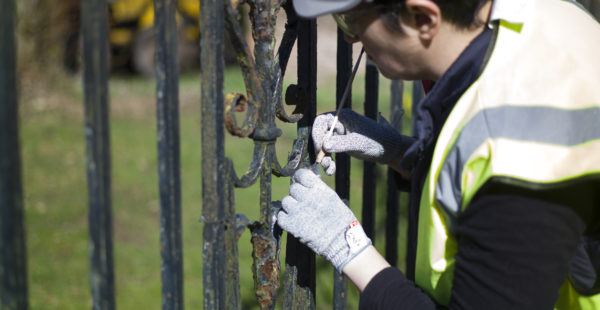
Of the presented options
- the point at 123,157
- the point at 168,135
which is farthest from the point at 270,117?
the point at 123,157

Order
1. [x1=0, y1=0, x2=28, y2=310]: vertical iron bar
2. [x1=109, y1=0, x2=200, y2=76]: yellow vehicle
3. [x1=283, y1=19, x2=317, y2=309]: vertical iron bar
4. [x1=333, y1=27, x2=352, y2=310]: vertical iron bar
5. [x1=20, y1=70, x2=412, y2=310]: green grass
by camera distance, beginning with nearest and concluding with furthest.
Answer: [x1=0, y1=0, x2=28, y2=310]: vertical iron bar < [x1=283, y1=19, x2=317, y2=309]: vertical iron bar < [x1=333, y1=27, x2=352, y2=310]: vertical iron bar < [x1=20, y1=70, x2=412, y2=310]: green grass < [x1=109, y1=0, x2=200, y2=76]: yellow vehicle

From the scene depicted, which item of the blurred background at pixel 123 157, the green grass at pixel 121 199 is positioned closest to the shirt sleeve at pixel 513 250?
the blurred background at pixel 123 157

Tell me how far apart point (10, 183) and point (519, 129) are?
34.3 inches

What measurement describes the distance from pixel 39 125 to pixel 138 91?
80.4 inches

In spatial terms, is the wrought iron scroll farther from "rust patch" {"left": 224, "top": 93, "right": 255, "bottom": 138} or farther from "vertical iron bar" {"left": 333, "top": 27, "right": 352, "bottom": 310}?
"vertical iron bar" {"left": 333, "top": 27, "right": 352, "bottom": 310}

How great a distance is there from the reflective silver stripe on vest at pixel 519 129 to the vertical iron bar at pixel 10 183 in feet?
2.56

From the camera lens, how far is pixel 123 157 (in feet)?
19.5

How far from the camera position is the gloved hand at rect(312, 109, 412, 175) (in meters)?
1.62

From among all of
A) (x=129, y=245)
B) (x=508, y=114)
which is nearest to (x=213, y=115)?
(x=508, y=114)

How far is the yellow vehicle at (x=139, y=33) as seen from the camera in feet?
31.0

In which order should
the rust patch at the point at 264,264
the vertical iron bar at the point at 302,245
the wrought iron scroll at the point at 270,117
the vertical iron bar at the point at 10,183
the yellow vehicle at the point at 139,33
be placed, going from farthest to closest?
the yellow vehicle at the point at 139,33
the vertical iron bar at the point at 302,245
the rust patch at the point at 264,264
the wrought iron scroll at the point at 270,117
the vertical iron bar at the point at 10,183

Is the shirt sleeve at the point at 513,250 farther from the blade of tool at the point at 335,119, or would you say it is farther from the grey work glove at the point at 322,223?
the blade of tool at the point at 335,119

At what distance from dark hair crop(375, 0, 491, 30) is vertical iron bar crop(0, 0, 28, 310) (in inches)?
28.1

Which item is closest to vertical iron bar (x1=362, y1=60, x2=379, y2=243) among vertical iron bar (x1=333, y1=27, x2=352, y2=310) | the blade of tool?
vertical iron bar (x1=333, y1=27, x2=352, y2=310)
